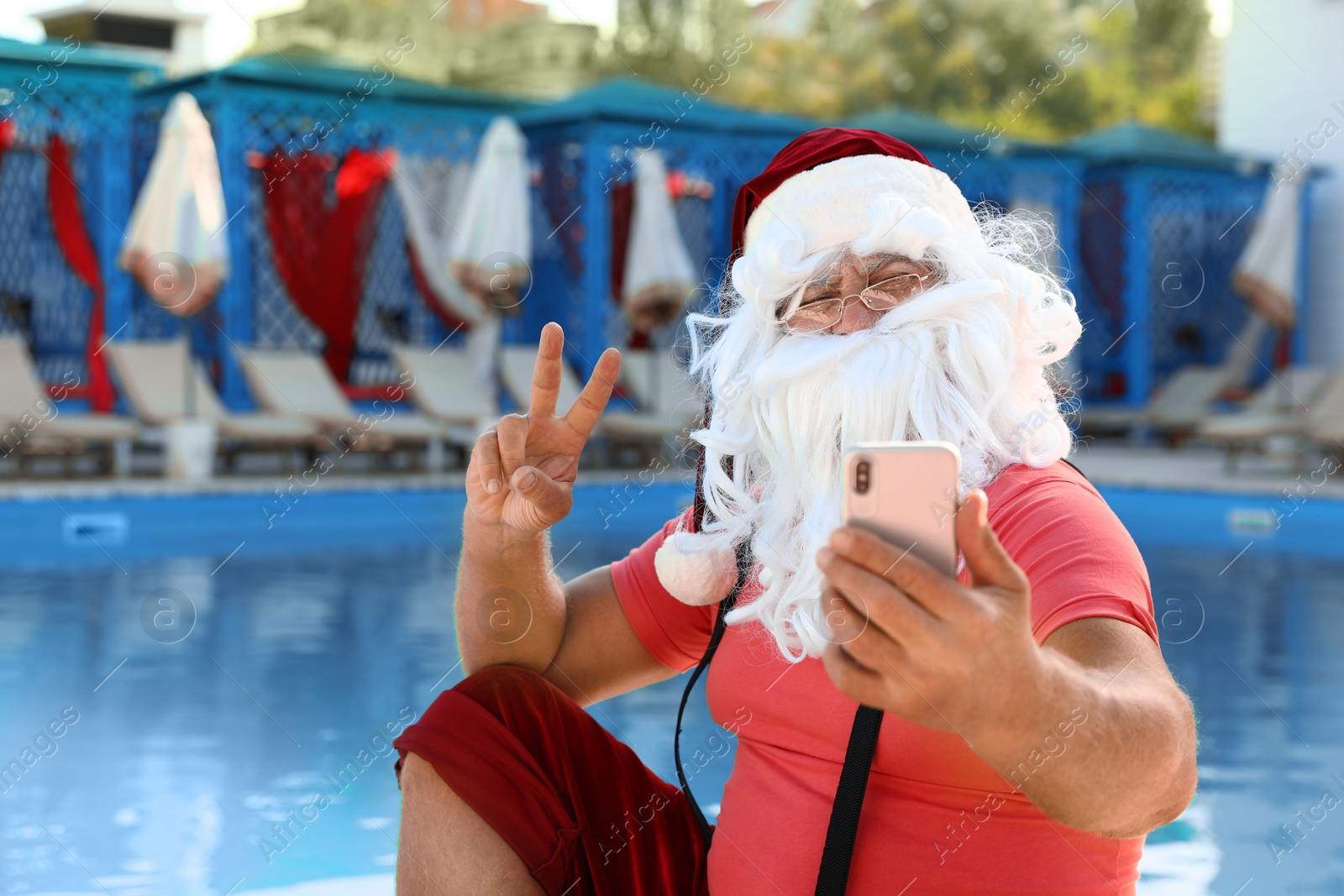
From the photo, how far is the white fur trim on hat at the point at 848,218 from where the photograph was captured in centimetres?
152

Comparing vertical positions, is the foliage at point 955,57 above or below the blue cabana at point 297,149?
above

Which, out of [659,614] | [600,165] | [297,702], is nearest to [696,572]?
[659,614]

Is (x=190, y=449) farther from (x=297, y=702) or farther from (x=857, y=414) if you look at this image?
(x=857, y=414)

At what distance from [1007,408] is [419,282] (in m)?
9.72

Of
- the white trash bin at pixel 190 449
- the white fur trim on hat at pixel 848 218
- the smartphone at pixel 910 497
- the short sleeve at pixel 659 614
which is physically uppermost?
the white fur trim on hat at pixel 848 218

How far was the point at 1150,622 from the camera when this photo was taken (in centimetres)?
108

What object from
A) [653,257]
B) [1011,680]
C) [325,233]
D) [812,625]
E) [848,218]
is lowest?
[325,233]

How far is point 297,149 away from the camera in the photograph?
10164 mm

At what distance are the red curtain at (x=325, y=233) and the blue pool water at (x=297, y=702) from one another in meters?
3.45

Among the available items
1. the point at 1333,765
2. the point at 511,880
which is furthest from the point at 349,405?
the point at 511,880

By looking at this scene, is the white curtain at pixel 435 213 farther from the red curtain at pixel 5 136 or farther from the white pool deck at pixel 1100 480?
the red curtain at pixel 5 136

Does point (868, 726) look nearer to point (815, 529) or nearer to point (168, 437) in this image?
point (815, 529)

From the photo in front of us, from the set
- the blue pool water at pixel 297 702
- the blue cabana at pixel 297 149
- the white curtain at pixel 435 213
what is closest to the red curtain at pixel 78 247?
the blue cabana at pixel 297 149

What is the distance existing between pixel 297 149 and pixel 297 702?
7.35 meters
